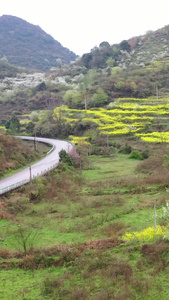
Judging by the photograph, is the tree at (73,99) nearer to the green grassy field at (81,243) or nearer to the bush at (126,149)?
the bush at (126,149)

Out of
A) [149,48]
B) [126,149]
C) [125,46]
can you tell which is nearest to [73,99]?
[126,149]

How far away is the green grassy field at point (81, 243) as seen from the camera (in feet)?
45.9

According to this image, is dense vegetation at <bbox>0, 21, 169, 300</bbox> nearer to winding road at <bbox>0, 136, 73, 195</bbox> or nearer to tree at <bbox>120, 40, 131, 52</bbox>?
winding road at <bbox>0, 136, 73, 195</bbox>

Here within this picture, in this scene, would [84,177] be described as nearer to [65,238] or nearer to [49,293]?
[65,238]

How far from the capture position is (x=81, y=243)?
18266mm

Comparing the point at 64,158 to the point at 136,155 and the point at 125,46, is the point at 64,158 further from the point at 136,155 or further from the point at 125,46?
the point at 125,46

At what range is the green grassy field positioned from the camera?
1400 cm

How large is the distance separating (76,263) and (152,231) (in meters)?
5.14

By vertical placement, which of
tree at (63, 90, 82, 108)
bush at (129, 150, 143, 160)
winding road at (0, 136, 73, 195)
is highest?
tree at (63, 90, 82, 108)

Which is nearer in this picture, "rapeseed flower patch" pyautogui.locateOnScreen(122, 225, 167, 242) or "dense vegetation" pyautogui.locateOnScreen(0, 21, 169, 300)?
"dense vegetation" pyautogui.locateOnScreen(0, 21, 169, 300)

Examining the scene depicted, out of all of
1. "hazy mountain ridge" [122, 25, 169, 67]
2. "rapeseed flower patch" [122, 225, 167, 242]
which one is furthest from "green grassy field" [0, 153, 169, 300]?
"hazy mountain ridge" [122, 25, 169, 67]

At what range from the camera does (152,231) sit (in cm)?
1864

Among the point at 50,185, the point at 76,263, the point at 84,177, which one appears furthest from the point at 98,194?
the point at 76,263

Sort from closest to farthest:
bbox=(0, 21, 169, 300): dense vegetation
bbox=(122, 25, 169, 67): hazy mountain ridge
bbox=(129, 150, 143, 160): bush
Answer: bbox=(0, 21, 169, 300): dense vegetation → bbox=(129, 150, 143, 160): bush → bbox=(122, 25, 169, 67): hazy mountain ridge
